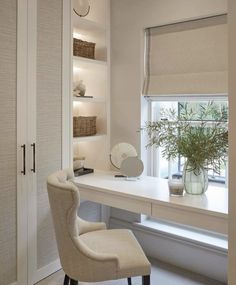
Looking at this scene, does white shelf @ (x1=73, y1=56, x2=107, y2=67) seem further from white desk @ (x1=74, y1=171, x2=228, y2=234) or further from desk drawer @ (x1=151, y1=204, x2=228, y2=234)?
desk drawer @ (x1=151, y1=204, x2=228, y2=234)

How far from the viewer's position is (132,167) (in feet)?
9.14

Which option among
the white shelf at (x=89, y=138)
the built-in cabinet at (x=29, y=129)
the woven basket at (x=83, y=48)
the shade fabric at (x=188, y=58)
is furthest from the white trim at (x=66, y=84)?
the shade fabric at (x=188, y=58)

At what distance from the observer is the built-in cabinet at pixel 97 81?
314 cm

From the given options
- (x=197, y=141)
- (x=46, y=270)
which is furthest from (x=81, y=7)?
(x=46, y=270)

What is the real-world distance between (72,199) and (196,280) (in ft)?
4.68

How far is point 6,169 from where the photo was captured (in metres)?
2.27

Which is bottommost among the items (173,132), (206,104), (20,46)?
(173,132)

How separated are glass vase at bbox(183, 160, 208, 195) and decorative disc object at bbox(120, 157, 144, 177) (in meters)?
0.51

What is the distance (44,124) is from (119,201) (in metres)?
0.82

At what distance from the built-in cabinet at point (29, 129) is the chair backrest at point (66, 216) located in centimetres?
53

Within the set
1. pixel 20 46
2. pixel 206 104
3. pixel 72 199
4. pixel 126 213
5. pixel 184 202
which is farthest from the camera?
pixel 126 213

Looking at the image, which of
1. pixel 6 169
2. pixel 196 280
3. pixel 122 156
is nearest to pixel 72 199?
pixel 6 169

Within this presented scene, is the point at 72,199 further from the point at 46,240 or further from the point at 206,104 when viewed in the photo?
the point at 206,104

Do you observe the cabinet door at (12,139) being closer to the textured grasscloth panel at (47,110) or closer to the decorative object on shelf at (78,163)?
the textured grasscloth panel at (47,110)
